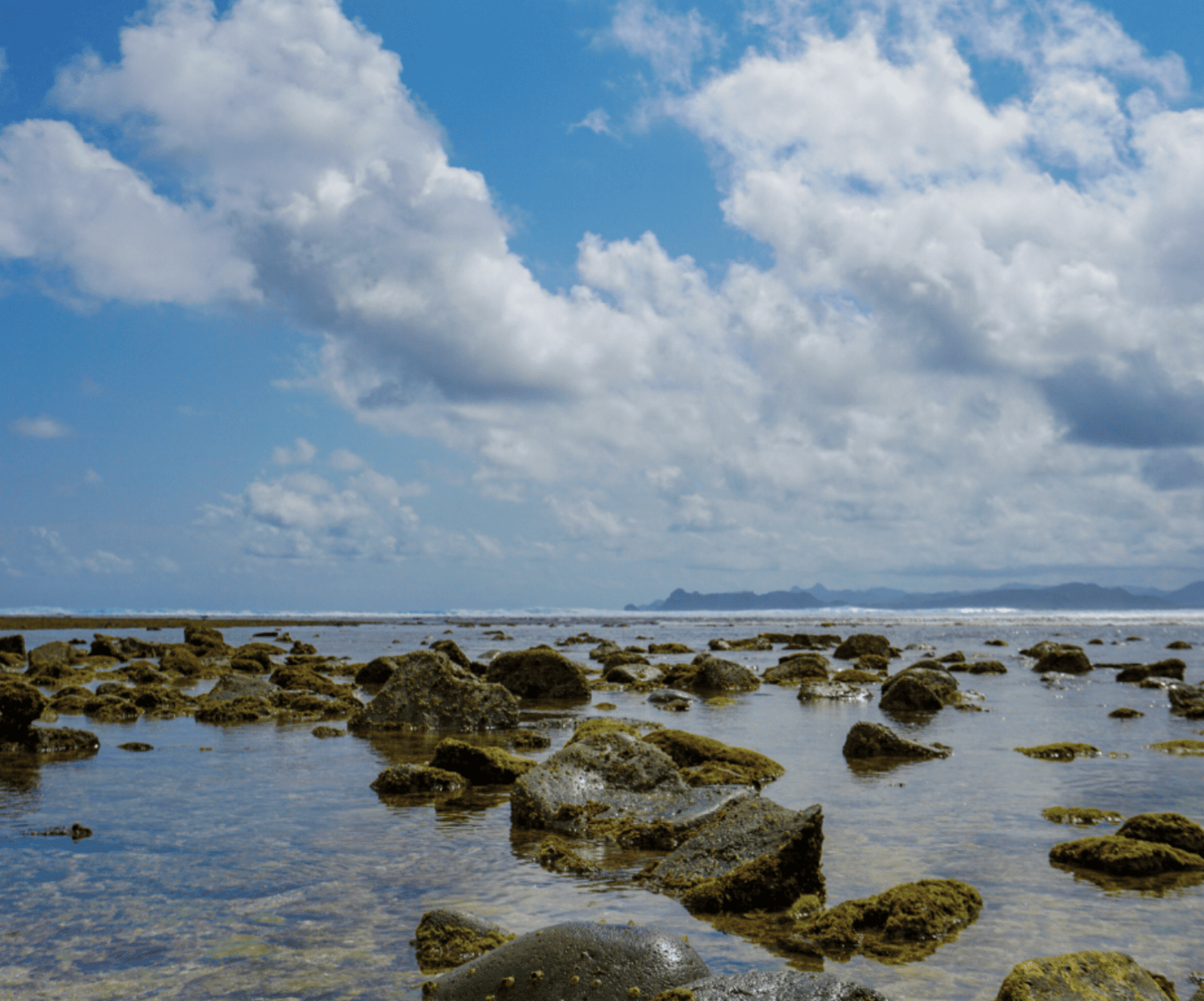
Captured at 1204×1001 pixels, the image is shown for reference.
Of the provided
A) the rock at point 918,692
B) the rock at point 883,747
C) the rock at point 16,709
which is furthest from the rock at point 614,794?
the rock at point 918,692

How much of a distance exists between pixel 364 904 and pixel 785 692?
71.2 ft

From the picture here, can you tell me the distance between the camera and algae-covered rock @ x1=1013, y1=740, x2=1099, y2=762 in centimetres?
Result: 1519

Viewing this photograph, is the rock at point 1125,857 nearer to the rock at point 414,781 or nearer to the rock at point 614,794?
the rock at point 614,794

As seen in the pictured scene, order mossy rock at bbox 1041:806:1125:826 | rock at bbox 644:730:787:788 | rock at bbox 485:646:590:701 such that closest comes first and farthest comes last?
mossy rock at bbox 1041:806:1125:826
rock at bbox 644:730:787:788
rock at bbox 485:646:590:701

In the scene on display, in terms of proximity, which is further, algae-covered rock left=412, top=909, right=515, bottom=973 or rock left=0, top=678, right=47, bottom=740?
rock left=0, top=678, right=47, bottom=740

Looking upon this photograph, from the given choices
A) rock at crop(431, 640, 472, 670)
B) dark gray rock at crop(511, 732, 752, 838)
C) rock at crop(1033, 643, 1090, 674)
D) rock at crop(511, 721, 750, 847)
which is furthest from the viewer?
rock at crop(1033, 643, 1090, 674)

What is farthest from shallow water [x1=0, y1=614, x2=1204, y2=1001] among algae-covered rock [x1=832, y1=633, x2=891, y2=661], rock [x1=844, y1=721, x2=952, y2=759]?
algae-covered rock [x1=832, y1=633, x2=891, y2=661]

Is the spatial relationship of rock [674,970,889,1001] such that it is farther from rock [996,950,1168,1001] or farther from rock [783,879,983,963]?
rock [783,879,983,963]

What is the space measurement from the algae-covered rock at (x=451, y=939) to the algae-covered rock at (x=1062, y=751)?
40.3ft

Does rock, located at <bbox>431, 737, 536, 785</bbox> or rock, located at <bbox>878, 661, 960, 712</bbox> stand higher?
rock, located at <bbox>431, 737, 536, 785</bbox>

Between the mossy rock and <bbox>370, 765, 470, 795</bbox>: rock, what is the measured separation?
789cm

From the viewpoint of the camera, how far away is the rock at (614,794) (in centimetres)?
997

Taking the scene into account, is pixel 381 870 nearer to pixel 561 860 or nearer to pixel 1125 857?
pixel 561 860

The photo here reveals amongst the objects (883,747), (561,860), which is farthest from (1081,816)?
(561,860)
